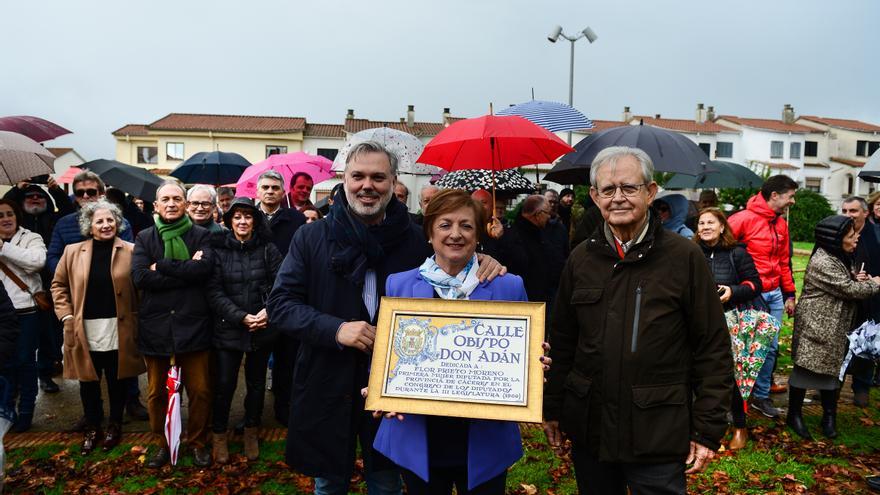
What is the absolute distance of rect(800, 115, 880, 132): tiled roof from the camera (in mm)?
58916

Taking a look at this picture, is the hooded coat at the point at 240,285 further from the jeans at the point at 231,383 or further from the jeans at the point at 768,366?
the jeans at the point at 768,366

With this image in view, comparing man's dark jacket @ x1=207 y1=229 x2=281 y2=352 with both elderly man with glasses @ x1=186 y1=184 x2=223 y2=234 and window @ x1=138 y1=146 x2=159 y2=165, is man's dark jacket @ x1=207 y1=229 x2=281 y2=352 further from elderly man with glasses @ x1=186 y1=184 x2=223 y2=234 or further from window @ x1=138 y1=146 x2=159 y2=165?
window @ x1=138 y1=146 x2=159 y2=165

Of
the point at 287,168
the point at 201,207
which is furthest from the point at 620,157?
the point at 287,168

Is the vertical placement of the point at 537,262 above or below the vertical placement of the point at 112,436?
above

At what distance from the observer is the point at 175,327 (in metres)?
4.62

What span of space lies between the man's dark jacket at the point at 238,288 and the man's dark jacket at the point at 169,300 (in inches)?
3.8

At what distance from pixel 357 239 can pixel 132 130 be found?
189 feet

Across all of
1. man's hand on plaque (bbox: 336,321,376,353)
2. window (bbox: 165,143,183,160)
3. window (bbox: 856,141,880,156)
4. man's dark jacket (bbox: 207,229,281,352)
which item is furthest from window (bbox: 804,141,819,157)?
man's hand on plaque (bbox: 336,321,376,353)

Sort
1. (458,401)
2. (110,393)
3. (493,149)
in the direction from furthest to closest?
(493,149), (110,393), (458,401)

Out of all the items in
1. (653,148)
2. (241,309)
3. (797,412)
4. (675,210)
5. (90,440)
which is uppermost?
(653,148)

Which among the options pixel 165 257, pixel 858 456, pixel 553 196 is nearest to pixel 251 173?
pixel 165 257

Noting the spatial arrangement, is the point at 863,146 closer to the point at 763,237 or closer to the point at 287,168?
the point at 763,237

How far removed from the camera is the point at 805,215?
40188 mm

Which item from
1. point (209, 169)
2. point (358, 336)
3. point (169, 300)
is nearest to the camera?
point (358, 336)
